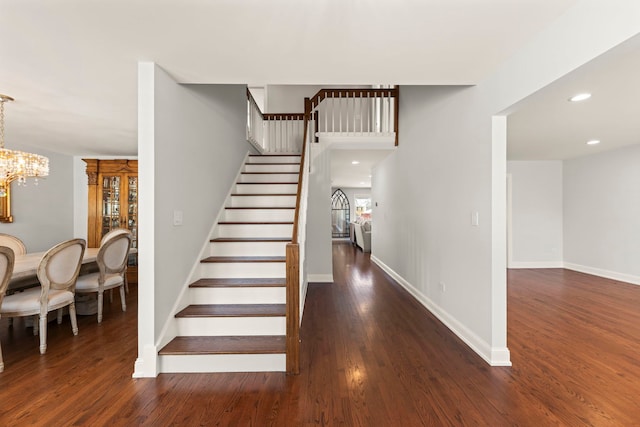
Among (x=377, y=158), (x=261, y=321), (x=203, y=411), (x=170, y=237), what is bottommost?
(x=203, y=411)

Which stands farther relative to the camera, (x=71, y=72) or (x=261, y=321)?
(x=261, y=321)

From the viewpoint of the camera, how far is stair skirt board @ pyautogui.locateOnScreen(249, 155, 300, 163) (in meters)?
4.98

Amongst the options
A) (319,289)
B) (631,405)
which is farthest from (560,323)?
(319,289)

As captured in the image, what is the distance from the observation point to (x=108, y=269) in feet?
11.6

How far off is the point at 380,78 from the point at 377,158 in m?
3.58

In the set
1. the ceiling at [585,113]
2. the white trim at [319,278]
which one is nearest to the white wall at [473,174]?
the ceiling at [585,113]

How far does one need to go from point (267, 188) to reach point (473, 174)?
2732 mm

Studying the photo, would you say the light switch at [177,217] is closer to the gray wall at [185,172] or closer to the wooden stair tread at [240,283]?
the gray wall at [185,172]

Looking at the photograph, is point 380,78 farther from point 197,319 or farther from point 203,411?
point 203,411

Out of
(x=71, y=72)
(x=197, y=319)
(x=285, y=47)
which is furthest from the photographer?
(x=197, y=319)

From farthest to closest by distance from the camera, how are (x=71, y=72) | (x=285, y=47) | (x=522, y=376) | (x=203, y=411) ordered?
(x=71, y=72) < (x=522, y=376) < (x=285, y=47) < (x=203, y=411)

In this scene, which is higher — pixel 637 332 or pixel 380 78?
pixel 380 78

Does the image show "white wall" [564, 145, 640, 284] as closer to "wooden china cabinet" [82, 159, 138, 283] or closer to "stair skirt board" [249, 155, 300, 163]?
"stair skirt board" [249, 155, 300, 163]

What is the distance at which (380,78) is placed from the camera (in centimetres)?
248
